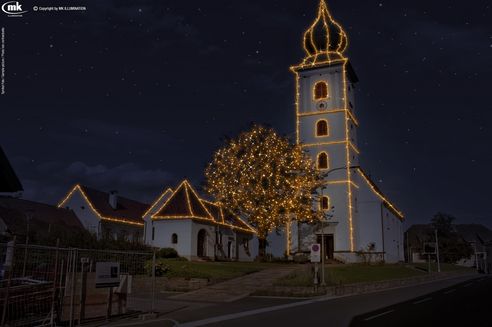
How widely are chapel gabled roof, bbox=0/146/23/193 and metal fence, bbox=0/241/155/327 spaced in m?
1.55

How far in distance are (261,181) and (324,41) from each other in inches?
696

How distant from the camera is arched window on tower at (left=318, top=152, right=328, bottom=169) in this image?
47062mm

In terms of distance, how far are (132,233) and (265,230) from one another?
16.0 m

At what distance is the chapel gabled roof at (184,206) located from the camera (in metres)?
40.9

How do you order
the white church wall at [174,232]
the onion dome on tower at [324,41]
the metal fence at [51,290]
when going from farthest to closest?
1. the onion dome on tower at [324,41]
2. the white church wall at [174,232]
3. the metal fence at [51,290]

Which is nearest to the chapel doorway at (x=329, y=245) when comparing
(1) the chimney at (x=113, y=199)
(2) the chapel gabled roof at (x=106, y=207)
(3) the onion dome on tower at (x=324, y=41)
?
Result: (3) the onion dome on tower at (x=324, y=41)

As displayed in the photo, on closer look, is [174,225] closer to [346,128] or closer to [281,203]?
[281,203]

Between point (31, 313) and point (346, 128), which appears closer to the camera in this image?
point (31, 313)

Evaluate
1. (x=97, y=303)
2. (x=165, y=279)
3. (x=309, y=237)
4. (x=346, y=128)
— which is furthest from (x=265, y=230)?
(x=97, y=303)

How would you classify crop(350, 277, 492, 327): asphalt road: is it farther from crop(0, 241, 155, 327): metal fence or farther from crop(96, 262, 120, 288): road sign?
crop(0, 241, 155, 327): metal fence

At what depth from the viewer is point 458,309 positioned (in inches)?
663

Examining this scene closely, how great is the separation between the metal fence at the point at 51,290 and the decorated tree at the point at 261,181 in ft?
81.4

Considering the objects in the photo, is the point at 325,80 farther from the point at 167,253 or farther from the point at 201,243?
the point at 167,253

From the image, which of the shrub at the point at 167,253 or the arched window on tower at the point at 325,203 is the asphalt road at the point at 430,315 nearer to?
the shrub at the point at 167,253
